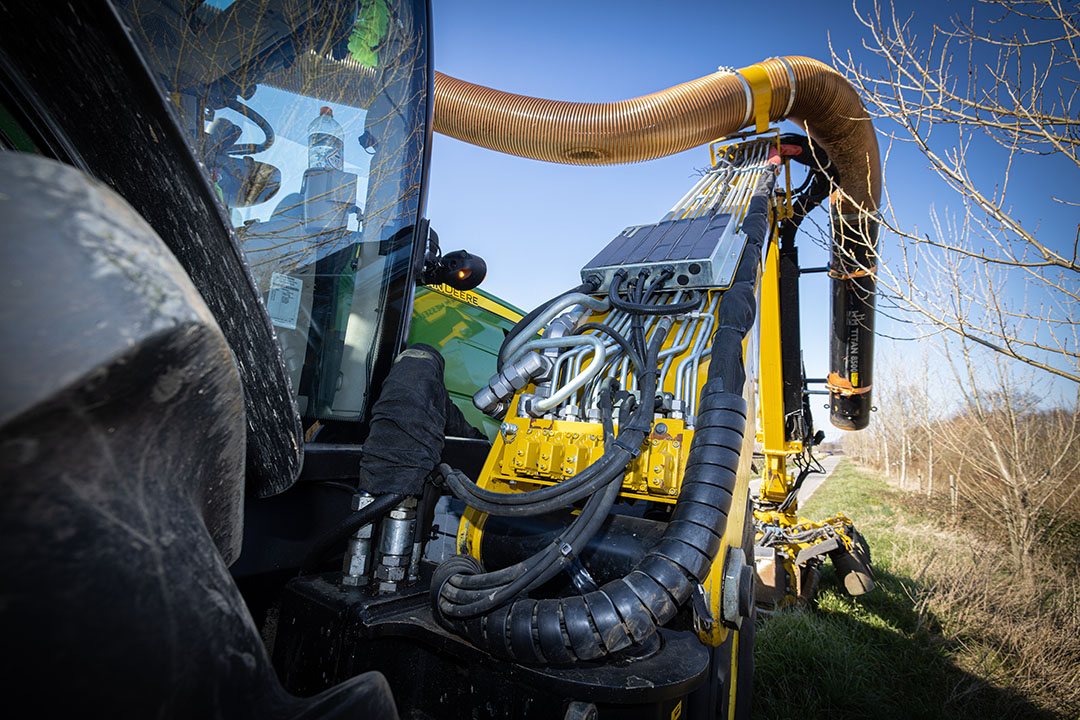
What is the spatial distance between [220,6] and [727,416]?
1.90 m

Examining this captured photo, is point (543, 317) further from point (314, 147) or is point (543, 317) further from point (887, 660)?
point (887, 660)

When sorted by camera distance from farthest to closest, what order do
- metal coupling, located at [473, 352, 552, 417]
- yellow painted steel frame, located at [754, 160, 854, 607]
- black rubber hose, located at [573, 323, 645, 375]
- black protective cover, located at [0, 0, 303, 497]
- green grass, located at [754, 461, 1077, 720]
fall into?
1. yellow painted steel frame, located at [754, 160, 854, 607]
2. green grass, located at [754, 461, 1077, 720]
3. metal coupling, located at [473, 352, 552, 417]
4. black rubber hose, located at [573, 323, 645, 375]
5. black protective cover, located at [0, 0, 303, 497]

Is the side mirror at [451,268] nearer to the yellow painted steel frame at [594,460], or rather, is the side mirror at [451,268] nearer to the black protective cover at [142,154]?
the yellow painted steel frame at [594,460]

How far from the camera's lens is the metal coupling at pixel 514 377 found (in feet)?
7.10

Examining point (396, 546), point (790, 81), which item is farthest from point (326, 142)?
point (790, 81)

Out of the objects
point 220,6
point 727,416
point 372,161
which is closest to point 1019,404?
point 727,416

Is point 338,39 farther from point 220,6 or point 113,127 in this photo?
point 113,127

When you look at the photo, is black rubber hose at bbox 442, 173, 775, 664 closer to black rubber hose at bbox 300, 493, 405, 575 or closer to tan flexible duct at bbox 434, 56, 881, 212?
black rubber hose at bbox 300, 493, 405, 575

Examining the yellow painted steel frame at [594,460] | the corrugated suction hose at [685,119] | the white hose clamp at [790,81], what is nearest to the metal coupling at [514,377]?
the yellow painted steel frame at [594,460]

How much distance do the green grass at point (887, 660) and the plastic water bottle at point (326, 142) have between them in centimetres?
384

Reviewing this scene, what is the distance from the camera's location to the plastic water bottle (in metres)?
1.90

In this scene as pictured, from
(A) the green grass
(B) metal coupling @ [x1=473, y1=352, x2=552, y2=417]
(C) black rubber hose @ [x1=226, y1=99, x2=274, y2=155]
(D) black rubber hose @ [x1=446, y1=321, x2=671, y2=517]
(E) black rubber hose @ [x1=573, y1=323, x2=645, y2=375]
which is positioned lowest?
(A) the green grass

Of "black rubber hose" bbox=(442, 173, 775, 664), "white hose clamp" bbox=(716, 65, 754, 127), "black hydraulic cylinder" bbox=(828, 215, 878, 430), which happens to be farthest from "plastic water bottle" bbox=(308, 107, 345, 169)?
"black hydraulic cylinder" bbox=(828, 215, 878, 430)

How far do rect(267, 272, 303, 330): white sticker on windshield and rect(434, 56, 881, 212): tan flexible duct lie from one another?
3.42 metres
